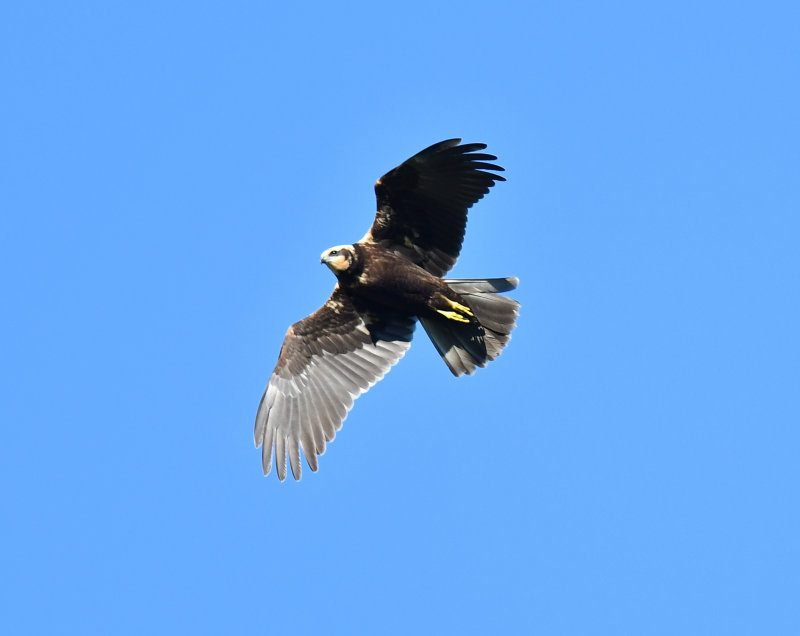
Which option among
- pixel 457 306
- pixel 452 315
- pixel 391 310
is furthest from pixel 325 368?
pixel 457 306

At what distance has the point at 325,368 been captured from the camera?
1433cm

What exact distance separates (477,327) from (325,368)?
2.00 meters

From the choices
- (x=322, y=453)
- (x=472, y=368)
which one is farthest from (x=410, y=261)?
(x=322, y=453)

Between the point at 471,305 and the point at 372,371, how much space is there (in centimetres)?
153

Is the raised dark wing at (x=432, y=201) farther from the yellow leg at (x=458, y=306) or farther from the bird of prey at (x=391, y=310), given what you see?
the yellow leg at (x=458, y=306)

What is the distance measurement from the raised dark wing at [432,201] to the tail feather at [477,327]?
1.55ft

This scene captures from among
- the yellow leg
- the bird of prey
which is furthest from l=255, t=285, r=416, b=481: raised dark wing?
the yellow leg

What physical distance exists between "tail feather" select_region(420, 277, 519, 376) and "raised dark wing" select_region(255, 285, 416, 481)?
55 cm

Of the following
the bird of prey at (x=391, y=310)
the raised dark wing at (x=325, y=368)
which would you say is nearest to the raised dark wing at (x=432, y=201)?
the bird of prey at (x=391, y=310)

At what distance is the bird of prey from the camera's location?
13008mm

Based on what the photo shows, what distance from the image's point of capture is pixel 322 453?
13664 millimetres

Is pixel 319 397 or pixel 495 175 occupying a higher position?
pixel 495 175

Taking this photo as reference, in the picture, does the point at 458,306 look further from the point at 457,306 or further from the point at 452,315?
the point at 452,315

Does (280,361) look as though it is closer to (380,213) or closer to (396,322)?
(396,322)
